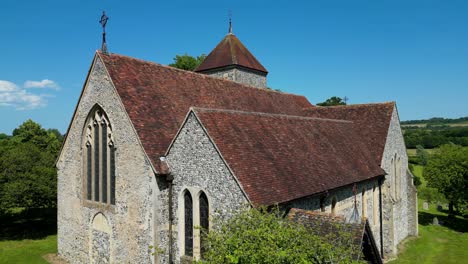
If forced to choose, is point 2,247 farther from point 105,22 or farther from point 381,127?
point 381,127

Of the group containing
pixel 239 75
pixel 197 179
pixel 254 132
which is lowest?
pixel 197 179

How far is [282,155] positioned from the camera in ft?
47.3

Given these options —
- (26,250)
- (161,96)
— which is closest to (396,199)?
(161,96)

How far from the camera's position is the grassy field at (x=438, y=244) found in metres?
20.5

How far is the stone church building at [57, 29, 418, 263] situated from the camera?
1263 centimetres

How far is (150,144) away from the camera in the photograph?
14797 millimetres

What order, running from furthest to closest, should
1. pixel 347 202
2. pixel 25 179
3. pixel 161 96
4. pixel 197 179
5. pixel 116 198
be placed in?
pixel 25 179 → pixel 161 96 → pixel 347 202 → pixel 116 198 → pixel 197 179

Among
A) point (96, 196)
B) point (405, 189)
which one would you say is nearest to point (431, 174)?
point (405, 189)

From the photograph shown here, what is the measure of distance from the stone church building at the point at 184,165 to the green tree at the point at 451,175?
27.7 ft

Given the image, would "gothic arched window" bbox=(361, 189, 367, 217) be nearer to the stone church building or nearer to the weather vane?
the stone church building

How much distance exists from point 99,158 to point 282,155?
8.79m

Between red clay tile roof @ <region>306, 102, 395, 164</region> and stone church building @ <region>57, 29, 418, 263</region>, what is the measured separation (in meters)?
0.13

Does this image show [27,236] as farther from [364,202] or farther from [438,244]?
[438,244]

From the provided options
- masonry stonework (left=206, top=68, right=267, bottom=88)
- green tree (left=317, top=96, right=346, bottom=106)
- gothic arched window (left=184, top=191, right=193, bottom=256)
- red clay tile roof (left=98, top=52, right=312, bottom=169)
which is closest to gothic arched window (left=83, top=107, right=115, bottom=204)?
red clay tile roof (left=98, top=52, right=312, bottom=169)
